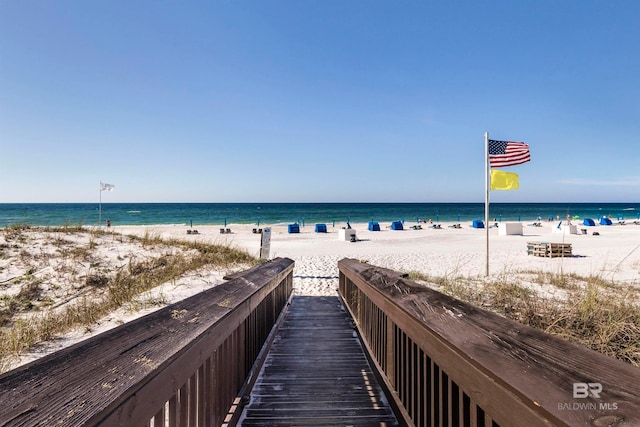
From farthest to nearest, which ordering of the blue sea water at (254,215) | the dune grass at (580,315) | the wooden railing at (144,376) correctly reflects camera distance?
the blue sea water at (254,215), the dune grass at (580,315), the wooden railing at (144,376)

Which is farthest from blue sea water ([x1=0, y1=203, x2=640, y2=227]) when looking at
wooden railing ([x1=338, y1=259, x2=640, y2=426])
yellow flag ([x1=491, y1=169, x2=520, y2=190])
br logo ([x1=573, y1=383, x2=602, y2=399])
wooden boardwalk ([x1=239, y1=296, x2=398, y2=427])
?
br logo ([x1=573, y1=383, x2=602, y2=399])

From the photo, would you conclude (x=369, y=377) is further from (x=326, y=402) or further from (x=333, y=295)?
(x=333, y=295)

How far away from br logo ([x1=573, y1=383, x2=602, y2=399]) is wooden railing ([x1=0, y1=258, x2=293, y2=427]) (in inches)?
50.5

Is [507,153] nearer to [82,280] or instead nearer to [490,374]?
[490,374]

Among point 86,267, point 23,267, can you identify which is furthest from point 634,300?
point 23,267

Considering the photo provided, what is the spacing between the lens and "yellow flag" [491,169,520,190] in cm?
973

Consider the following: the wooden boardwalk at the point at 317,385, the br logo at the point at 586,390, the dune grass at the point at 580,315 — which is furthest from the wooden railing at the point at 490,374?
the dune grass at the point at 580,315

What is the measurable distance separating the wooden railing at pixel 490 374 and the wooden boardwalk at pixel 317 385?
13.6 inches

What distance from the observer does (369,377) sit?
307cm

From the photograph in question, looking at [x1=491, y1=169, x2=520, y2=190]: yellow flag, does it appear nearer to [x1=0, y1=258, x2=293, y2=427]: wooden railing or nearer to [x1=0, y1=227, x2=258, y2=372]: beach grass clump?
[x1=0, y1=227, x2=258, y2=372]: beach grass clump

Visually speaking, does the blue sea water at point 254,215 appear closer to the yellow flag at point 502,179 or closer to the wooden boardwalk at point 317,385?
the wooden boardwalk at point 317,385

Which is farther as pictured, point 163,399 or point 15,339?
point 15,339

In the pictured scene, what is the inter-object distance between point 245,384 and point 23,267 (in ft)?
26.0

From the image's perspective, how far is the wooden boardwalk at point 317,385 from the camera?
2445 mm
